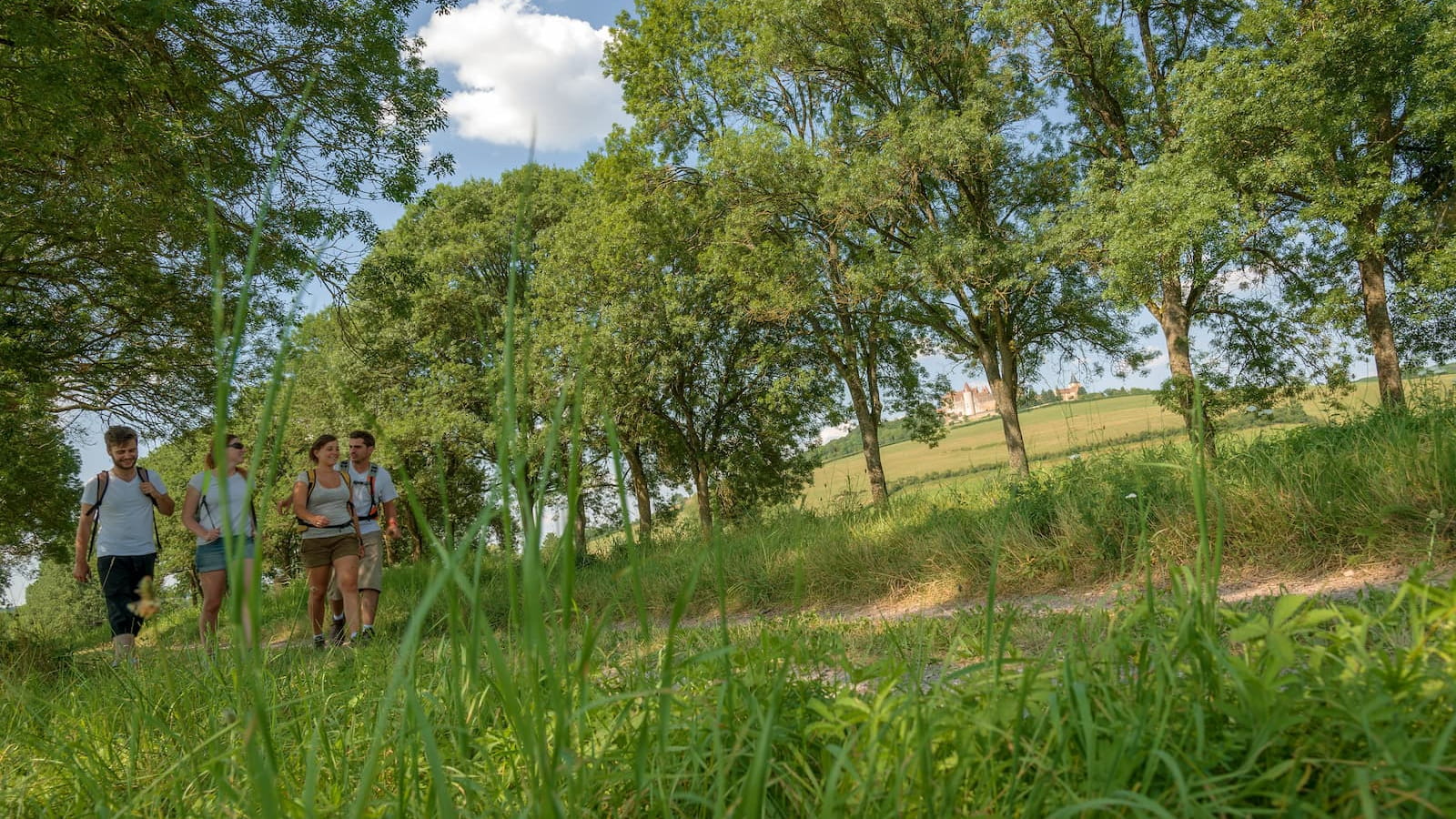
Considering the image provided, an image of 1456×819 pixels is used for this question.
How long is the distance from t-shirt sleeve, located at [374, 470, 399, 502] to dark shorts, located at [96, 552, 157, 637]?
5.43ft

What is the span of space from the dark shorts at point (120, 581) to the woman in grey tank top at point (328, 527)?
1077 millimetres

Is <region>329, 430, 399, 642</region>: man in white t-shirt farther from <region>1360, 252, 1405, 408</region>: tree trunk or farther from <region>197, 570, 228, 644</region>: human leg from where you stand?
<region>1360, 252, 1405, 408</region>: tree trunk

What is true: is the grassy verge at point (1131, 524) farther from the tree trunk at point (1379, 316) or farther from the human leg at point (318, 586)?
the tree trunk at point (1379, 316)

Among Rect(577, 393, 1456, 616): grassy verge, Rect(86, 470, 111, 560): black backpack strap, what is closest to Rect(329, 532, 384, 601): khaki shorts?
Rect(86, 470, 111, 560): black backpack strap

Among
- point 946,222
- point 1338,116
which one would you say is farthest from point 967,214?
point 1338,116

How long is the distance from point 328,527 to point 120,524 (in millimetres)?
1401

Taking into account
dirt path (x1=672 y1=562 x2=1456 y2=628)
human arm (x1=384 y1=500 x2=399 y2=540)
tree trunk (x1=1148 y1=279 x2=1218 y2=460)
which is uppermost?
tree trunk (x1=1148 y1=279 x2=1218 y2=460)

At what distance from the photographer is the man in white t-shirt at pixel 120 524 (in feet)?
17.8

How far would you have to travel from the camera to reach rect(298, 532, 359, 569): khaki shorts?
20.4 feet

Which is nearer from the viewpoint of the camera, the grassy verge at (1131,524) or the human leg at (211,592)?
the grassy verge at (1131,524)

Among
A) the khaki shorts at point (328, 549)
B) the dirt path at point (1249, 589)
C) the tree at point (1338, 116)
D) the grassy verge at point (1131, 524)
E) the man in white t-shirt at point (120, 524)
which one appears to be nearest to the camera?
the dirt path at point (1249, 589)

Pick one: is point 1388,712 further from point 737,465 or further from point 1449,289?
point 737,465

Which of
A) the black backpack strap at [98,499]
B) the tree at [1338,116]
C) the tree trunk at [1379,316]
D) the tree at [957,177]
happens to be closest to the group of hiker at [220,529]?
the black backpack strap at [98,499]

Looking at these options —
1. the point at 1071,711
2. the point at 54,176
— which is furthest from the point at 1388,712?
the point at 54,176
